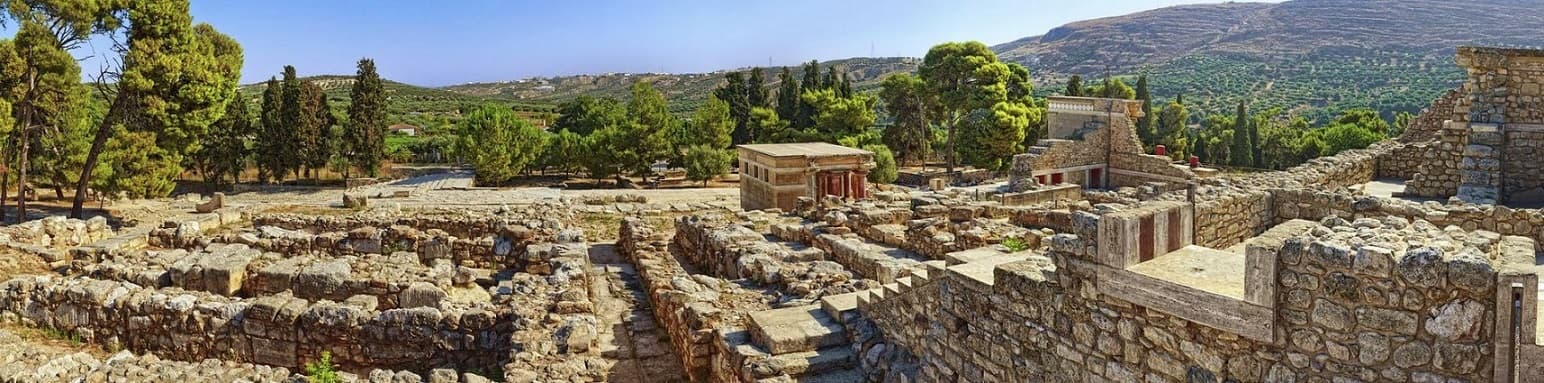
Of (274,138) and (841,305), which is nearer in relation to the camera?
(841,305)

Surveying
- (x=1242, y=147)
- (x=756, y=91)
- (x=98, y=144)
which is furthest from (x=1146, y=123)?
(x=98, y=144)

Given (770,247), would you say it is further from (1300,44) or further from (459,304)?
(1300,44)

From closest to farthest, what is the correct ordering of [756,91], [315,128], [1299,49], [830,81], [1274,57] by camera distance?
[315,128] → [830,81] → [756,91] → [1274,57] → [1299,49]

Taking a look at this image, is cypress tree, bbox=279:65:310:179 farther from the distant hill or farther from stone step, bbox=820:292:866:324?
the distant hill

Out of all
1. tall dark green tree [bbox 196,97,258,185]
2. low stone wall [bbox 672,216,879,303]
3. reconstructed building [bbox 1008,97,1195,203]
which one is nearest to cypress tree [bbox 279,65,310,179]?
tall dark green tree [bbox 196,97,258,185]

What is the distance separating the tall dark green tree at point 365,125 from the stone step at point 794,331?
32861 millimetres

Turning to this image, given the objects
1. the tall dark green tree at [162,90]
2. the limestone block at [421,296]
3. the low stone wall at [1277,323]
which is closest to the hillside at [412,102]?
the tall dark green tree at [162,90]

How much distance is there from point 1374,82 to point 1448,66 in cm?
1391

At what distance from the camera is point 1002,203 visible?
15336 millimetres

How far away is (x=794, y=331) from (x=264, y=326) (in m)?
6.04

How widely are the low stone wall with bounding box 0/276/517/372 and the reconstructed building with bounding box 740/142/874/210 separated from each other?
34.0 ft

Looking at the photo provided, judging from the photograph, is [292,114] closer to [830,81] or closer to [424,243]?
[830,81]

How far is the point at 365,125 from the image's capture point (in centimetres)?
3688

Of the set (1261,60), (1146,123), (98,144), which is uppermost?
(1261,60)
